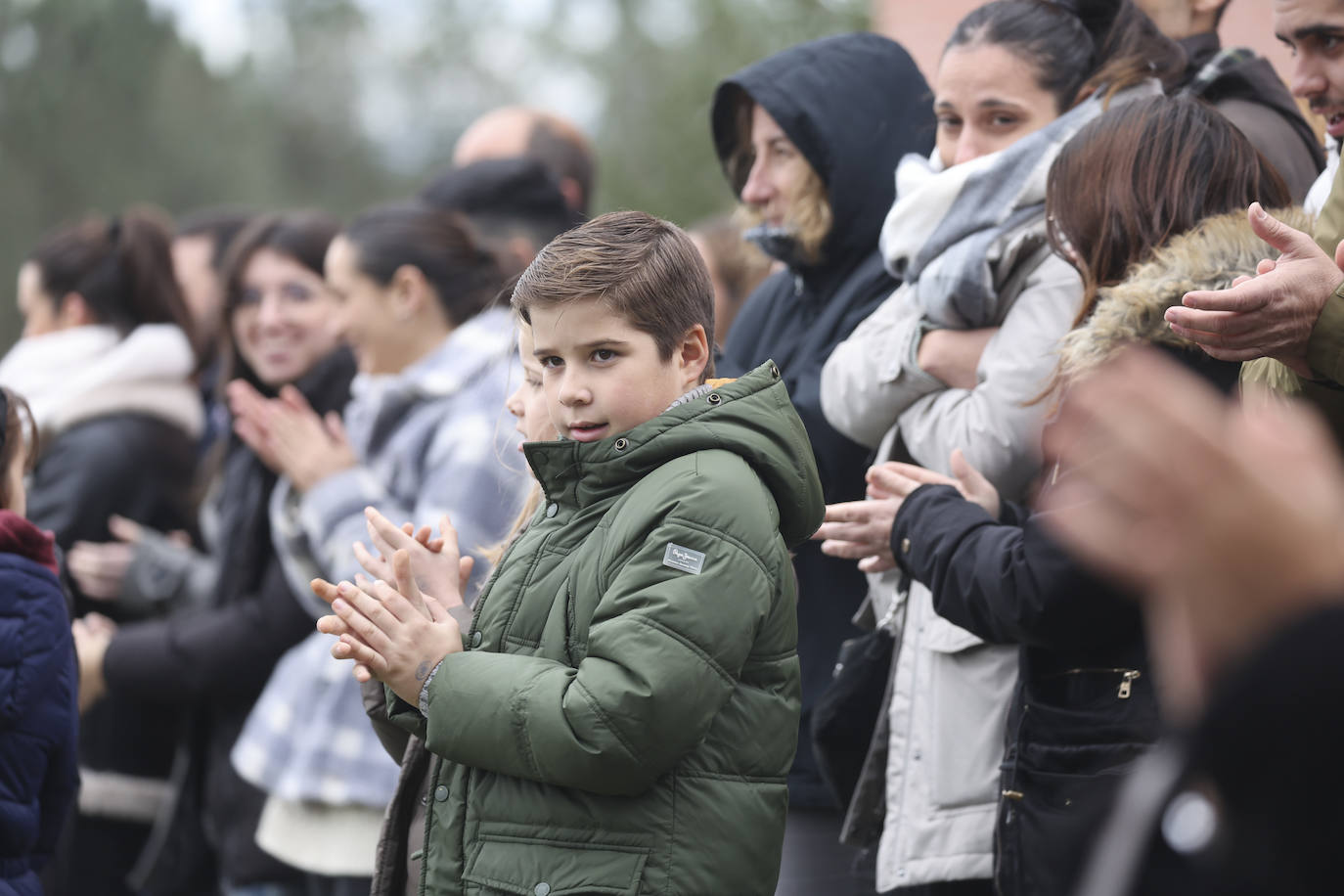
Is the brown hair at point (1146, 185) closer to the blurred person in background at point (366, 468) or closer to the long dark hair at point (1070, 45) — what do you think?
the long dark hair at point (1070, 45)

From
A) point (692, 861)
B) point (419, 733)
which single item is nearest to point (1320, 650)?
point (692, 861)

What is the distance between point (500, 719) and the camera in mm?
2184

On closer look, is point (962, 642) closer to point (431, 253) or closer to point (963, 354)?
point (963, 354)

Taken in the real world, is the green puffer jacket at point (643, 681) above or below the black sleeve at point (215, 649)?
above

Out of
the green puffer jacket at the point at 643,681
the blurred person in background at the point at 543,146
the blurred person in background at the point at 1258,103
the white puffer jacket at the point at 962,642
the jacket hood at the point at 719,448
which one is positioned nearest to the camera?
the green puffer jacket at the point at 643,681

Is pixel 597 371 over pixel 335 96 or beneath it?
over

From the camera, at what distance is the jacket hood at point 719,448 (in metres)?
2.31

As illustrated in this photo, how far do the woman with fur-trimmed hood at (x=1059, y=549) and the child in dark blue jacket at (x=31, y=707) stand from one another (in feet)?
5.73

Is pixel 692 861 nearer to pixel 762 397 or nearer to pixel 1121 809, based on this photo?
pixel 762 397

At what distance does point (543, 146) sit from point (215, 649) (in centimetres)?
271

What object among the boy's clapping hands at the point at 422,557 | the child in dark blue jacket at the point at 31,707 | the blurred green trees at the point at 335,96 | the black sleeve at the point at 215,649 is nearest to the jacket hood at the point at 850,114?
the boy's clapping hands at the point at 422,557

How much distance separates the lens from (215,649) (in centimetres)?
475

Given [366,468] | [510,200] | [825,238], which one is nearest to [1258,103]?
[825,238]

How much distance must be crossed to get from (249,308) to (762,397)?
11.2 ft
